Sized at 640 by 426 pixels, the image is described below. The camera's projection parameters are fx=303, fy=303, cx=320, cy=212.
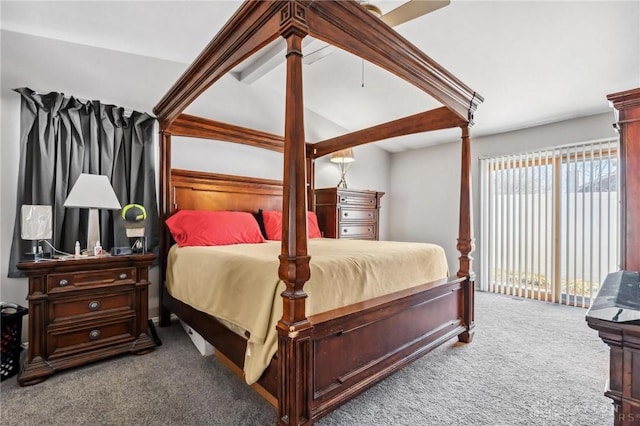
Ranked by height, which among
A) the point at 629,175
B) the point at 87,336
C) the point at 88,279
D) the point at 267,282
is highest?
the point at 629,175

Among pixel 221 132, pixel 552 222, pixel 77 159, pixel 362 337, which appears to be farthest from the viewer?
pixel 552 222

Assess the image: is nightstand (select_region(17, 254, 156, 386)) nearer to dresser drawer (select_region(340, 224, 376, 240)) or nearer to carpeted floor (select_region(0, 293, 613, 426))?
carpeted floor (select_region(0, 293, 613, 426))

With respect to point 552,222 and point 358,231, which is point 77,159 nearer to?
point 358,231

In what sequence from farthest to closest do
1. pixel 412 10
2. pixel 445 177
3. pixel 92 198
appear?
pixel 445 177
pixel 92 198
pixel 412 10

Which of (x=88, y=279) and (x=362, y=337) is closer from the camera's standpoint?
(x=362, y=337)

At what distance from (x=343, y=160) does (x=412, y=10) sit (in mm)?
2589

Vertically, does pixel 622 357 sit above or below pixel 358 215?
below

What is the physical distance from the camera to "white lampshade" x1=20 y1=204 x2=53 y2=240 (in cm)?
209

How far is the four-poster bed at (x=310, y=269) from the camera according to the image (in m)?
1.41

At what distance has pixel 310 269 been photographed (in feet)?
5.19

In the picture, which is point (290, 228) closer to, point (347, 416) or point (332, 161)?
point (347, 416)

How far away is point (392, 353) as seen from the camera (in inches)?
76.9

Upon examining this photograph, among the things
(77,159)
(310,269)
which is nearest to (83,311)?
(77,159)

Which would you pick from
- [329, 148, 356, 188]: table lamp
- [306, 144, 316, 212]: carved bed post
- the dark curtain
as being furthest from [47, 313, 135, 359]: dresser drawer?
[329, 148, 356, 188]: table lamp
